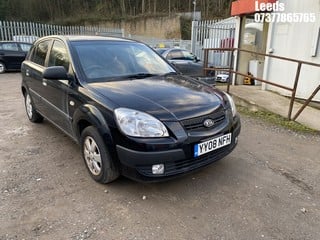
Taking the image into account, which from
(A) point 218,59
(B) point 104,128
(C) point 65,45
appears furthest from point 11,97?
(A) point 218,59

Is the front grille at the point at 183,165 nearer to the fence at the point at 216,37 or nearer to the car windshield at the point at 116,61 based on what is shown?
the car windshield at the point at 116,61

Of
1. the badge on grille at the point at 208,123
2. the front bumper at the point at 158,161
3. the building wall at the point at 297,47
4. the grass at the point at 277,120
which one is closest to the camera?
the front bumper at the point at 158,161

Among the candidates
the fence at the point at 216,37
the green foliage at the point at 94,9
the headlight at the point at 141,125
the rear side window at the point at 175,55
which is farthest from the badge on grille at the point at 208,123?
the green foliage at the point at 94,9

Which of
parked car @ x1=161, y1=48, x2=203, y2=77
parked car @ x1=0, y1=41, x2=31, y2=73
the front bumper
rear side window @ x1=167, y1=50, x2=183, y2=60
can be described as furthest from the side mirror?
parked car @ x1=0, y1=41, x2=31, y2=73

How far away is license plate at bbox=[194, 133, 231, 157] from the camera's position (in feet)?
8.93

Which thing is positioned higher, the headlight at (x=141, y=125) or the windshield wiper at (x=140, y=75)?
the windshield wiper at (x=140, y=75)

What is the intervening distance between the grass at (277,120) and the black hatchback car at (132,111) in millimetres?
2306

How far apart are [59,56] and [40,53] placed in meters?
1.00

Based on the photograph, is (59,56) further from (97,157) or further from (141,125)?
(141,125)

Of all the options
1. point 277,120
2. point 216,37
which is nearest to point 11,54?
point 216,37

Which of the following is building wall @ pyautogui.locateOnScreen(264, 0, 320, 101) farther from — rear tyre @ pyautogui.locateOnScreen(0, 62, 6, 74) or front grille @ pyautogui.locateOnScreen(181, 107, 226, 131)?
rear tyre @ pyautogui.locateOnScreen(0, 62, 6, 74)

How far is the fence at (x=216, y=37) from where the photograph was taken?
492 inches

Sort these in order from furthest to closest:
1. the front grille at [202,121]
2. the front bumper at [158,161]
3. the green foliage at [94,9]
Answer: the green foliage at [94,9], the front grille at [202,121], the front bumper at [158,161]

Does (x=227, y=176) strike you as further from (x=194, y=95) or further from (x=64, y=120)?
(x=64, y=120)
